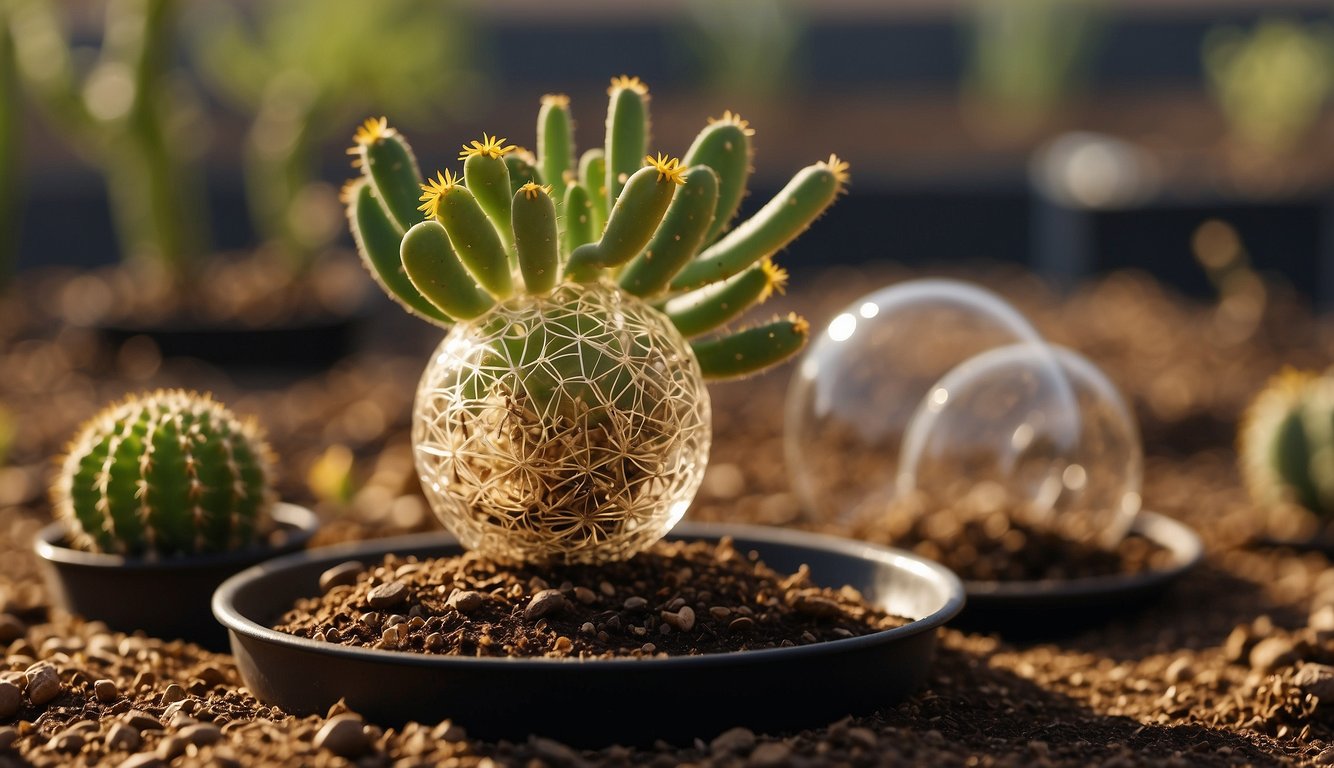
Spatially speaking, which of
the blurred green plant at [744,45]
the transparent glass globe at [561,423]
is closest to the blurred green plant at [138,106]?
the transparent glass globe at [561,423]

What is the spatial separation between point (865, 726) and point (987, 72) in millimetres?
16967

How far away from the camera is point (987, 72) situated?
1889 cm

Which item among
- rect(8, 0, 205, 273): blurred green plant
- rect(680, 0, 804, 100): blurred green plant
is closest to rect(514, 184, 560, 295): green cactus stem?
rect(8, 0, 205, 273): blurred green plant

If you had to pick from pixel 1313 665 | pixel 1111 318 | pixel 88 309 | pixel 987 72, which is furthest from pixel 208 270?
pixel 987 72

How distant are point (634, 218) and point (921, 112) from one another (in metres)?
17.3

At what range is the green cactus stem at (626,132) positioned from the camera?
3.20 meters

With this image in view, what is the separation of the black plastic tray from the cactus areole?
4.01ft

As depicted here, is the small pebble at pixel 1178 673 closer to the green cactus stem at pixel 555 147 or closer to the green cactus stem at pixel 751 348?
the green cactus stem at pixel 751 348

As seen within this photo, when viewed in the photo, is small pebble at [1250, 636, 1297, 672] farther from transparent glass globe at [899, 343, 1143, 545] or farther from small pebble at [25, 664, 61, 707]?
small pebble at [25, 664, 61, 707]

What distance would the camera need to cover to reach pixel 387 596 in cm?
291

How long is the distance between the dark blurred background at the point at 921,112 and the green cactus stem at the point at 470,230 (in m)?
8.60

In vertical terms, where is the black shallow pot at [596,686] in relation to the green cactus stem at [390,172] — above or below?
below

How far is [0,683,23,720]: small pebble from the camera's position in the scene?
2918mm

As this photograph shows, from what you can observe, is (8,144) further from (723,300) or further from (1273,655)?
(1273,655)
